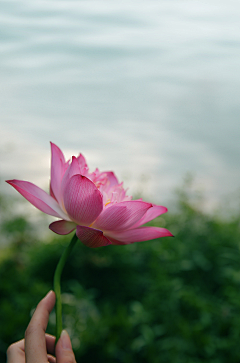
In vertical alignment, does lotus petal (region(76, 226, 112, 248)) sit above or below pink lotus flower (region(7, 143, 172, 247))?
below

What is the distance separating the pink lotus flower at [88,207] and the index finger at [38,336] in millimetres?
128

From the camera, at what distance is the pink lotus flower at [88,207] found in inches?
16.7

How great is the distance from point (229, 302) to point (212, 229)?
1.28 ft

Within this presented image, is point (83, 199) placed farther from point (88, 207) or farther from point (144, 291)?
point (144, 291)

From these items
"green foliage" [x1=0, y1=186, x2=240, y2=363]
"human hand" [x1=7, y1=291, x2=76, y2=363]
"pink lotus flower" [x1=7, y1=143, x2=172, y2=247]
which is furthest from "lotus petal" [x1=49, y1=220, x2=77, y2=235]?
"green foliage" [x1=0, y1=186, x2=240, y2=363]

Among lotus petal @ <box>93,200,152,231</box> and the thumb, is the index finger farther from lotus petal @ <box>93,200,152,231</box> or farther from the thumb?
lotus petal @ <box>93,200,152,231</box>

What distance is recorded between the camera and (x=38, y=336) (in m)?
0.47

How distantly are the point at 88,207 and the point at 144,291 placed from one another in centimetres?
112

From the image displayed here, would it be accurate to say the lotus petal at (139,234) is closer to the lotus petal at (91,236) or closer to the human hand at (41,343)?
the lotus petal at (91,236)

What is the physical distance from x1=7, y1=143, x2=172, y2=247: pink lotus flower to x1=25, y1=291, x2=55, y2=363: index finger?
0.13 meters

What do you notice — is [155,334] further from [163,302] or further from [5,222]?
[5,222]

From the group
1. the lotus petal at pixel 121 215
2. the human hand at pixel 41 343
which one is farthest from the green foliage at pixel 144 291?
the lotus petal at pixel 121 215

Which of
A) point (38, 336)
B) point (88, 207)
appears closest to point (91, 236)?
point (88, 207)

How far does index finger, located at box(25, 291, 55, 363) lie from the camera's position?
1.50 ft
